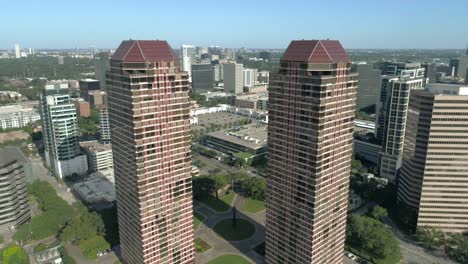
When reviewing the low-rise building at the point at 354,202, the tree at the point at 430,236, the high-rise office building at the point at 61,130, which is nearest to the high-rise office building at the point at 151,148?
the low-rise building at the point at 354,202

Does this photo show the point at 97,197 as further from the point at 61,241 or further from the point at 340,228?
the point at 340,228

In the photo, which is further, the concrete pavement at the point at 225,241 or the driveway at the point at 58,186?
the driveway at the point at 58,186

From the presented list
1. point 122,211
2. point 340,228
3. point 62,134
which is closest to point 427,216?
point 340,228

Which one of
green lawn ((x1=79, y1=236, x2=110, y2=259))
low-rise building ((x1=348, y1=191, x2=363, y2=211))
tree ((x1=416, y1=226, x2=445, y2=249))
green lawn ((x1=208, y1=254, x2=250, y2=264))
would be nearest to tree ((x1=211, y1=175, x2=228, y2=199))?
green lawn ((x1=208, y1=254, x2=250, y2=264))

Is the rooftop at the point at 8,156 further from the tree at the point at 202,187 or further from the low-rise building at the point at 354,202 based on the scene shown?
the low-rise building at the point at 354,202

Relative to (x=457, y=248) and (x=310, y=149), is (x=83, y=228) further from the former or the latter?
(x=457, y=248)

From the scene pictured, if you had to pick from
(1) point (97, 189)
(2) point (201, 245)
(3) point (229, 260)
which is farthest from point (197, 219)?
(1) point (97, 189)
